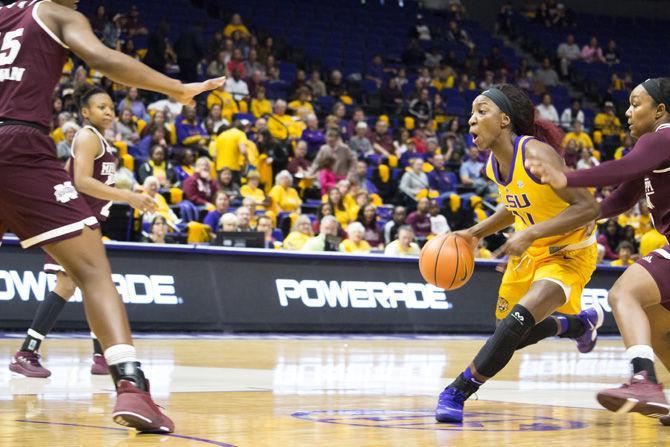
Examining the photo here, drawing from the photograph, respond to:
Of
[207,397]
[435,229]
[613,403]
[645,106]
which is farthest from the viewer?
[435,229]

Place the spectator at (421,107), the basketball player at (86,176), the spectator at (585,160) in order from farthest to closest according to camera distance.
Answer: the spectator at (421,107)
the spectator at (585,160)
the basketball player at (86,176)

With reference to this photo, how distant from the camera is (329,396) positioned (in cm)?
688

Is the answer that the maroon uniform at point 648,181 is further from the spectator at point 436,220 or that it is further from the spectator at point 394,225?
the spectator at point 436,220

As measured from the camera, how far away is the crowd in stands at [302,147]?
14.9 metres

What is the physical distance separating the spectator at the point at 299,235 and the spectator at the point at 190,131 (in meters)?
3.02

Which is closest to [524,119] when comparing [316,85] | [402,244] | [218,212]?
[402,244]

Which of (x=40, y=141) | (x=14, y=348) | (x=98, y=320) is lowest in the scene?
(x=14, y=348)

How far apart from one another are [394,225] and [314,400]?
→ 963 cm

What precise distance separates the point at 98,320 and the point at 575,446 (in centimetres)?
210

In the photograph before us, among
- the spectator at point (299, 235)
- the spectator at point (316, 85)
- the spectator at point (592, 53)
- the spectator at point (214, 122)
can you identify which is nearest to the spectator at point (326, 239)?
the spectator at point (299, 235)

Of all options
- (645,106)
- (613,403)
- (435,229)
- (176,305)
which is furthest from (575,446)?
(435,229)

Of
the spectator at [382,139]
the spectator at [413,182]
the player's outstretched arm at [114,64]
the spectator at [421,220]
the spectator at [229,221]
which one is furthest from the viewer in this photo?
the spectator at [382,139]

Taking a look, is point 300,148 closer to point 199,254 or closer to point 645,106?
point 199,254

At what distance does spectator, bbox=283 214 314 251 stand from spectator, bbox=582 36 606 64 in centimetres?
1638
